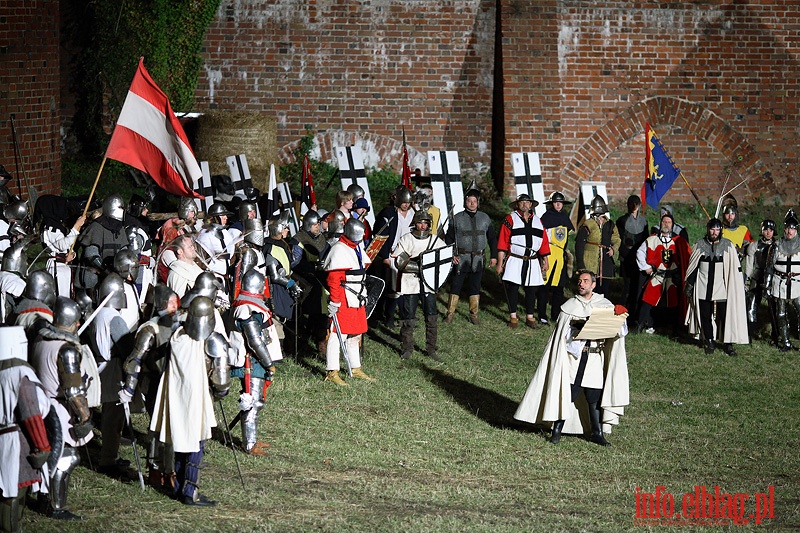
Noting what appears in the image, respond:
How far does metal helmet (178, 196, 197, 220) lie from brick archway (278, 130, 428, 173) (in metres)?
7.15

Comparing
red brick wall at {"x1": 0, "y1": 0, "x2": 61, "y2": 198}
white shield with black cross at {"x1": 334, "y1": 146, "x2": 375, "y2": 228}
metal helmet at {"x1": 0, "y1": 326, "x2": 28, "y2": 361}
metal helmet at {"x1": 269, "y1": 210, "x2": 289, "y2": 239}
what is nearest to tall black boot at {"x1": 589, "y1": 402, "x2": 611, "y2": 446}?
metal helmet at {"x1": 269, "y1": 210, "x2": 289, "y2": 239}

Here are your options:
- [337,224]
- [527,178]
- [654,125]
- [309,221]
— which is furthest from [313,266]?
[654,125]

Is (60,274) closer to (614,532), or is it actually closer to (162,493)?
(162,493)

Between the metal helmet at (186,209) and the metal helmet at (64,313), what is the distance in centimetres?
453

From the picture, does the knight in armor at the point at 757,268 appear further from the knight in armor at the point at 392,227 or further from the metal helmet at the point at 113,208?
the metal helmet at the point at 113,208

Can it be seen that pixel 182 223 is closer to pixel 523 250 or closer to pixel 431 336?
pixel 431 336

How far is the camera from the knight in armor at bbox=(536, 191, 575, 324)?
13.6 meters

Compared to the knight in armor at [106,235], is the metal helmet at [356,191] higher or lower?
higher

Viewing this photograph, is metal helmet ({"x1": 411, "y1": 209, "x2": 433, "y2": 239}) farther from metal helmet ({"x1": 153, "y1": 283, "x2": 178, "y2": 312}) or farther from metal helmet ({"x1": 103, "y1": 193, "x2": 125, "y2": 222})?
metal helmet ({"x1": 153, "y1": 283, "x2": 178, "y2": 312})

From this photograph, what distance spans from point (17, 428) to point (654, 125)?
1435 centimetres

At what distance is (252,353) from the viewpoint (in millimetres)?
8164

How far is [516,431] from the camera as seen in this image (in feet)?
31.2

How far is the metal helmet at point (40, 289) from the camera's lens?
23.6 ft

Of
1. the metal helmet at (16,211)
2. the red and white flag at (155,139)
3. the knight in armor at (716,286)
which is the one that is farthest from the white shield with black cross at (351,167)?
the red and white flag at (155,139)
